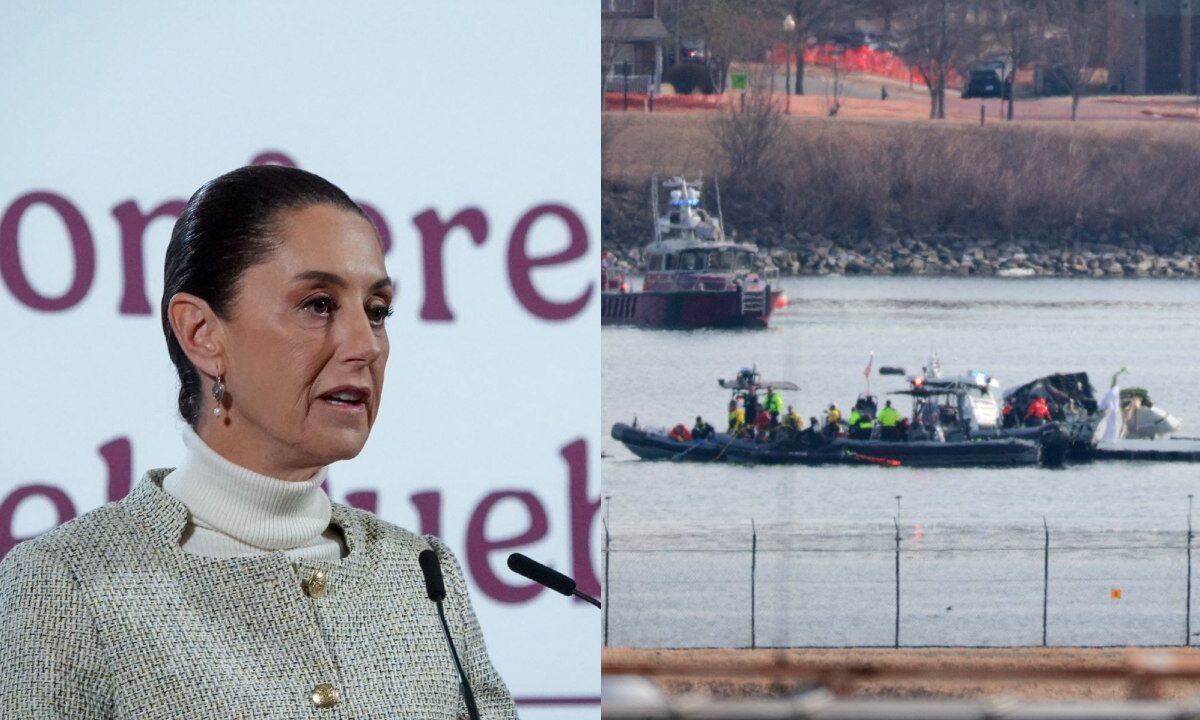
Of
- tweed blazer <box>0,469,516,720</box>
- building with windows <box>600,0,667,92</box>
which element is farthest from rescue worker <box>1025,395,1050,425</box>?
tweed blazer <box>0,469,516,720</box>

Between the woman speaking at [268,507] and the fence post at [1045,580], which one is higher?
the woman speaking at [268,507]

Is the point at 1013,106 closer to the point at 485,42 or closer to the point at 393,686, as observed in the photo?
the point at 485,42

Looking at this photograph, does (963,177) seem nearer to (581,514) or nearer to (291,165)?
(581,514)

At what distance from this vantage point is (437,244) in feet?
5.61

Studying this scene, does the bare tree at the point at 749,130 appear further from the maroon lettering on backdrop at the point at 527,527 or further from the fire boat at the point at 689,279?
the maroon lettering on backdrop at the point at 527,527

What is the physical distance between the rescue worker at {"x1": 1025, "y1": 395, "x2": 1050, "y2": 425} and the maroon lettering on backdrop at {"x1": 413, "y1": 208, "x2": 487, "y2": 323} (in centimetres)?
476

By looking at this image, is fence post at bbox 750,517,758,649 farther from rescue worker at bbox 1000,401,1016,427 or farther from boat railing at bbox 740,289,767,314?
rescue worker at bbox 1000,401,1016,427

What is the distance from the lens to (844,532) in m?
6.25

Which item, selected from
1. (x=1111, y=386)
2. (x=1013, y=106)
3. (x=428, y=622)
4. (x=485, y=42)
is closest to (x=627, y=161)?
(x=1013, y=106)

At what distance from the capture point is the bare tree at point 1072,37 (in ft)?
18.6

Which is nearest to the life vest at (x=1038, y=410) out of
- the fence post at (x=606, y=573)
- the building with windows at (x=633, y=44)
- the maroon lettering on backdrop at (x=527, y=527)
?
the fence post at (x=606, y=573)

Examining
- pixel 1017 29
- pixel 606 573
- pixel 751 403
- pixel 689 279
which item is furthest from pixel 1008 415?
pixel 606 573

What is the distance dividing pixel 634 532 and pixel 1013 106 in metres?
1.95

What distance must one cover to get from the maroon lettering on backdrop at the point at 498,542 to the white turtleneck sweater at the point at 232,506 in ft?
3.09
